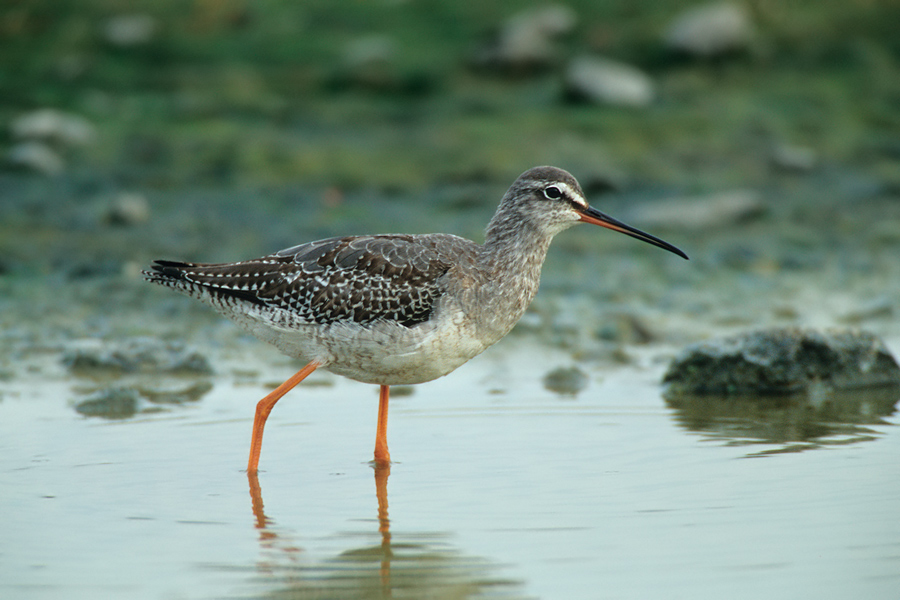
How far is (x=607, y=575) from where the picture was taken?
5926 millimetres

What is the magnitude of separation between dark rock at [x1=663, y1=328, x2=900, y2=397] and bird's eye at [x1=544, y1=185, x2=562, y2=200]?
2.06m

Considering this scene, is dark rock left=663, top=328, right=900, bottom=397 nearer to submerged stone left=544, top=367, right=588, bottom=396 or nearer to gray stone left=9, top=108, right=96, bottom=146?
submerged stone left=544, top=367, right=588, bottom=396

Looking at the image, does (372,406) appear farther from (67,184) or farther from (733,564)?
(67,184)

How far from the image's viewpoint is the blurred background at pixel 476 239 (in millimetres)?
6559

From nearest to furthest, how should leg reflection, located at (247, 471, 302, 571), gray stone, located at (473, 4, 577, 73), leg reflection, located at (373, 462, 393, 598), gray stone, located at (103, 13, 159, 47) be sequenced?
leg reflection, located at (373, 462, 393, 598), leg reflection, located at (247, 471, 302, 571), gray stone, located at (473, 4, 577, 73), gray stone, located at (103, 13, 159, 47)

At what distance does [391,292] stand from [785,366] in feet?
12.1

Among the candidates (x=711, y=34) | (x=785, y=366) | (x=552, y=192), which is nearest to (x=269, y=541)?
(x=552, y=192)

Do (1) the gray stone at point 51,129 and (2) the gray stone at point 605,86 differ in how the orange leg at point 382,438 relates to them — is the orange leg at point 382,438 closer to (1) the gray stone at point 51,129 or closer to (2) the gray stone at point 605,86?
(1) the gray stone at point 51,129

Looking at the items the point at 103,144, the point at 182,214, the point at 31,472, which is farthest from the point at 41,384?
the point at 103,144

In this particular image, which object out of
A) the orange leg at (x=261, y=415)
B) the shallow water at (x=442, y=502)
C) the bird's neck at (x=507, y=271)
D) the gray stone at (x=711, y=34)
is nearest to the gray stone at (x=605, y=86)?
the gray stone at (x=711, y=34)

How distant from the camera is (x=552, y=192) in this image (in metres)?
8.67

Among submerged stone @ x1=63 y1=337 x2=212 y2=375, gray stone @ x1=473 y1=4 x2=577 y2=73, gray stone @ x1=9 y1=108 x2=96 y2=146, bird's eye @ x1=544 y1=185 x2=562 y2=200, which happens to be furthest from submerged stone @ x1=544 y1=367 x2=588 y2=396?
gray stone @ x1=9 y1=108 x2=96 y2=146

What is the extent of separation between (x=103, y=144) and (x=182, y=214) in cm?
259

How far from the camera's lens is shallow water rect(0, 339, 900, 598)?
5.94m
